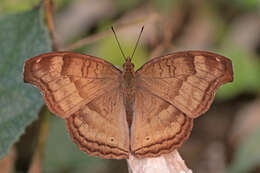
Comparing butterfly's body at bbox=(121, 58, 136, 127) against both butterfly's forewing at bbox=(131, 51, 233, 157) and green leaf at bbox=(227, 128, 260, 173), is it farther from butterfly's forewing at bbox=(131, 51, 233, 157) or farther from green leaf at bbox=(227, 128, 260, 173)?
green leaf at bbox=(227, 128, 260, 173)

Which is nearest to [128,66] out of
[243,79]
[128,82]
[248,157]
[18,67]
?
[128,82]

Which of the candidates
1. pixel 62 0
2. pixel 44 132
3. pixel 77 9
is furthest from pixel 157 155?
pixel 77 9

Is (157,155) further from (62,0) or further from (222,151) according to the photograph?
(62,0)

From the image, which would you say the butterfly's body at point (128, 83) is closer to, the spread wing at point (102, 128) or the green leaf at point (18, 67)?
the spread wing at point (102, 128)

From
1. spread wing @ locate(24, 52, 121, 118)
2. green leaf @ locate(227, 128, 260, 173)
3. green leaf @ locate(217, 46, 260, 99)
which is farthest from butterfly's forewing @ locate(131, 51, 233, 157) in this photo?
green leaf @ locate(217, 46, 260, 99)

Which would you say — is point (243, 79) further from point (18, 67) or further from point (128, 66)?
point (18, 67)
